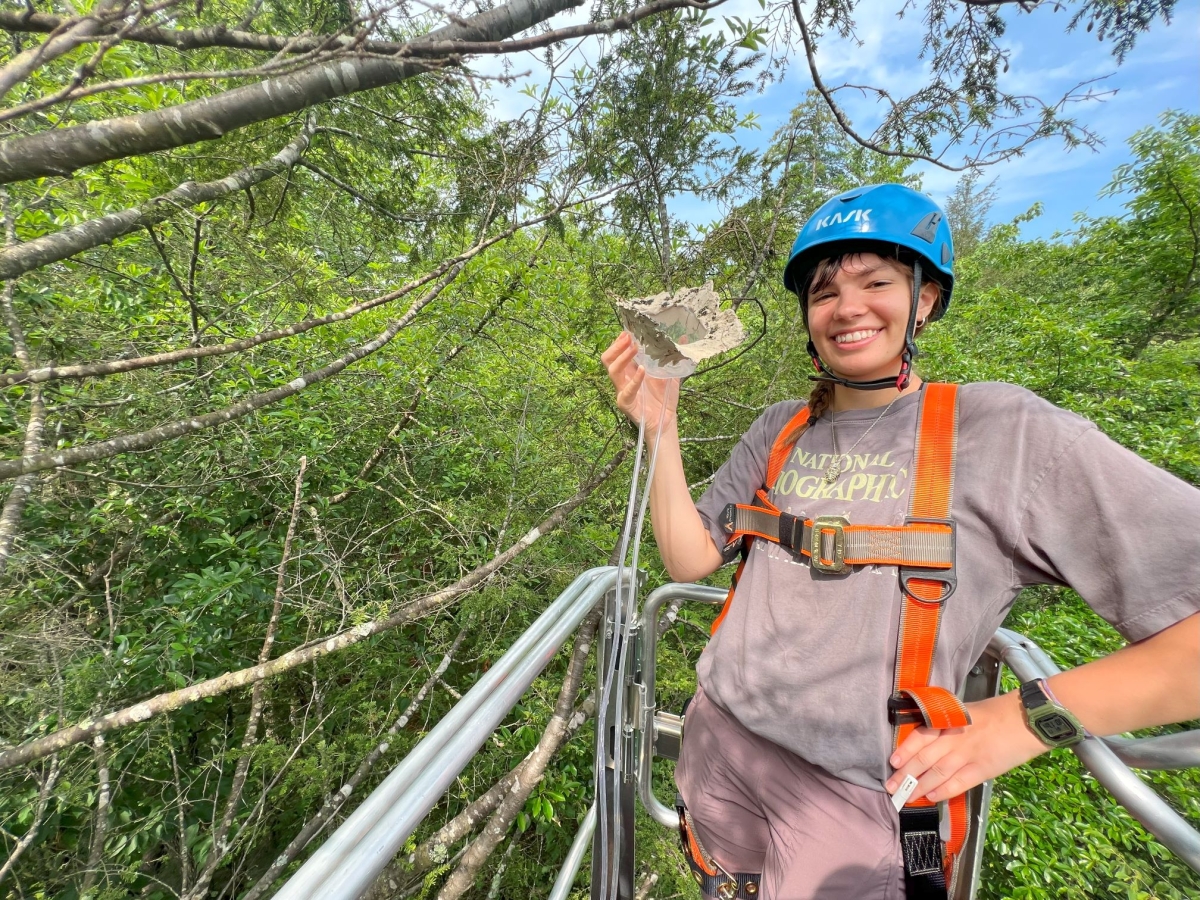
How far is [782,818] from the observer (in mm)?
1073

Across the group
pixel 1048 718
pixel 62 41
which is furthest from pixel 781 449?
pixel 62 41

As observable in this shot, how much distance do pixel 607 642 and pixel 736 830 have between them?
58 centimetres

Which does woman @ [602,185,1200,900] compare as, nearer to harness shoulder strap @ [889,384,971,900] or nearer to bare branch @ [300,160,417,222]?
harness shoulder strap @ [889,384,971,900]

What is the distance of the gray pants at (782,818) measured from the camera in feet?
3.15

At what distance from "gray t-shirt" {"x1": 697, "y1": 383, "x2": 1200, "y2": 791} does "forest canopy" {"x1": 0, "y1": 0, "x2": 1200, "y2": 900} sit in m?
1.32

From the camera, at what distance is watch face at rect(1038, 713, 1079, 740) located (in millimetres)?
846

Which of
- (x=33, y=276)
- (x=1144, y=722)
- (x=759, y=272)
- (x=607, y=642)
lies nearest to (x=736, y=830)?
(x=607, y=642)

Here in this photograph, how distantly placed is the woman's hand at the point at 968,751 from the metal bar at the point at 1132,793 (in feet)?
0.42

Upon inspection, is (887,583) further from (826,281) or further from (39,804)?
(39,804)

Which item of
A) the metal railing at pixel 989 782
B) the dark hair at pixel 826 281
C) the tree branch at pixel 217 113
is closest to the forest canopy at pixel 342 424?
the tree branch at pixel 217 113

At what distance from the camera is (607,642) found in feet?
4.90

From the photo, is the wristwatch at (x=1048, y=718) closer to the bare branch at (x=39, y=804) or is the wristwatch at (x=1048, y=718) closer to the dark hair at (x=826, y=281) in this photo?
the dark hair at (x=826, y=281)

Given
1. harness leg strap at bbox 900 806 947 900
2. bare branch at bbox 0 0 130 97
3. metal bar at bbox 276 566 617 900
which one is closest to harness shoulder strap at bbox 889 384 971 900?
harness leg strap at bbox 900 806 947 900

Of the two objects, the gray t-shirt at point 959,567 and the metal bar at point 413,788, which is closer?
the metal bar at point 413,788
